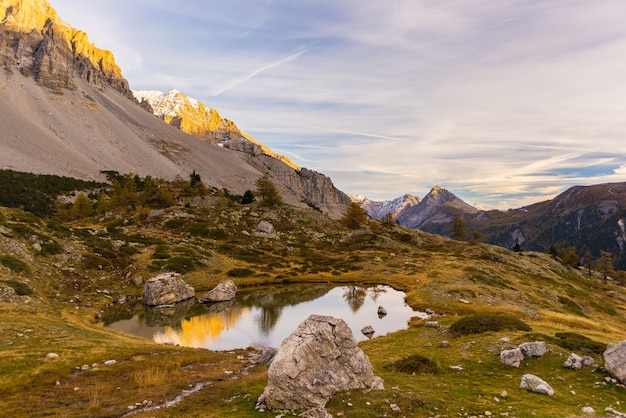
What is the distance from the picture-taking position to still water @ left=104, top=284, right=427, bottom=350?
4419 cm

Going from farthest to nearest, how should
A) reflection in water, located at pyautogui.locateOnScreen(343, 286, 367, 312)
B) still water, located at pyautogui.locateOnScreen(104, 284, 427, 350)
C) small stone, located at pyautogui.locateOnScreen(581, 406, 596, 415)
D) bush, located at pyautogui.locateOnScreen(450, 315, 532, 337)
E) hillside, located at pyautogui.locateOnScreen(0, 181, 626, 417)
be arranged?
reflection in water, located at pyautogui.locateOnScreen(343, 286, 367, 312)
still water, located at pyautogui.locateOnScreen(104, 284, 427, 350)
bush, located at pyautogui.locateOnScreen(450, 315, 532, 337)
hillside, located at pyautogui.locateOnScreen(0, 181, 626, 417)
small stone, located at pyautogui.locateOnScreen(581, 406, 596, 415)

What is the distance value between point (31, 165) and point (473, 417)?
791 ft

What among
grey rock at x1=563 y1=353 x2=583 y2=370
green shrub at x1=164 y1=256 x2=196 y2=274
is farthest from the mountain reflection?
grey rock at x1=563 y1=353 x2=583 y2=370

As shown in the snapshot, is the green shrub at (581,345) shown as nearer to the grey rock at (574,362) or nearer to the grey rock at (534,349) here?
the grey rock at (534,349)

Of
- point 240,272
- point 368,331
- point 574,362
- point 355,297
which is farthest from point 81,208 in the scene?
point 574,362

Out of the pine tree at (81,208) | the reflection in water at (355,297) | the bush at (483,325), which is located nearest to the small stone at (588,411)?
the bush at (483,325)

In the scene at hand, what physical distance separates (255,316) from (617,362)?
Result: 43187mm

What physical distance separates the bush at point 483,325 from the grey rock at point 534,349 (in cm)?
791

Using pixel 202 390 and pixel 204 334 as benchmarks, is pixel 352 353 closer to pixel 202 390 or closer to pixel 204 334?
pixel 202 390

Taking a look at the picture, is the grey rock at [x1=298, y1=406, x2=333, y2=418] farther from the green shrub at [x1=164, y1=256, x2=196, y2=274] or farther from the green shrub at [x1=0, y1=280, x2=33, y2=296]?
the green shrub at [x1=164, y1=256, x2=196, y2=274]

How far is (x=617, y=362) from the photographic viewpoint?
73.8 feet

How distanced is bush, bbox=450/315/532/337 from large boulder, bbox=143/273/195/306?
43799 mm

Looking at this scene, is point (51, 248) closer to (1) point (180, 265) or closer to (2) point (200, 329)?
(1) point (180, 265)

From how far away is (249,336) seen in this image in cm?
4475
